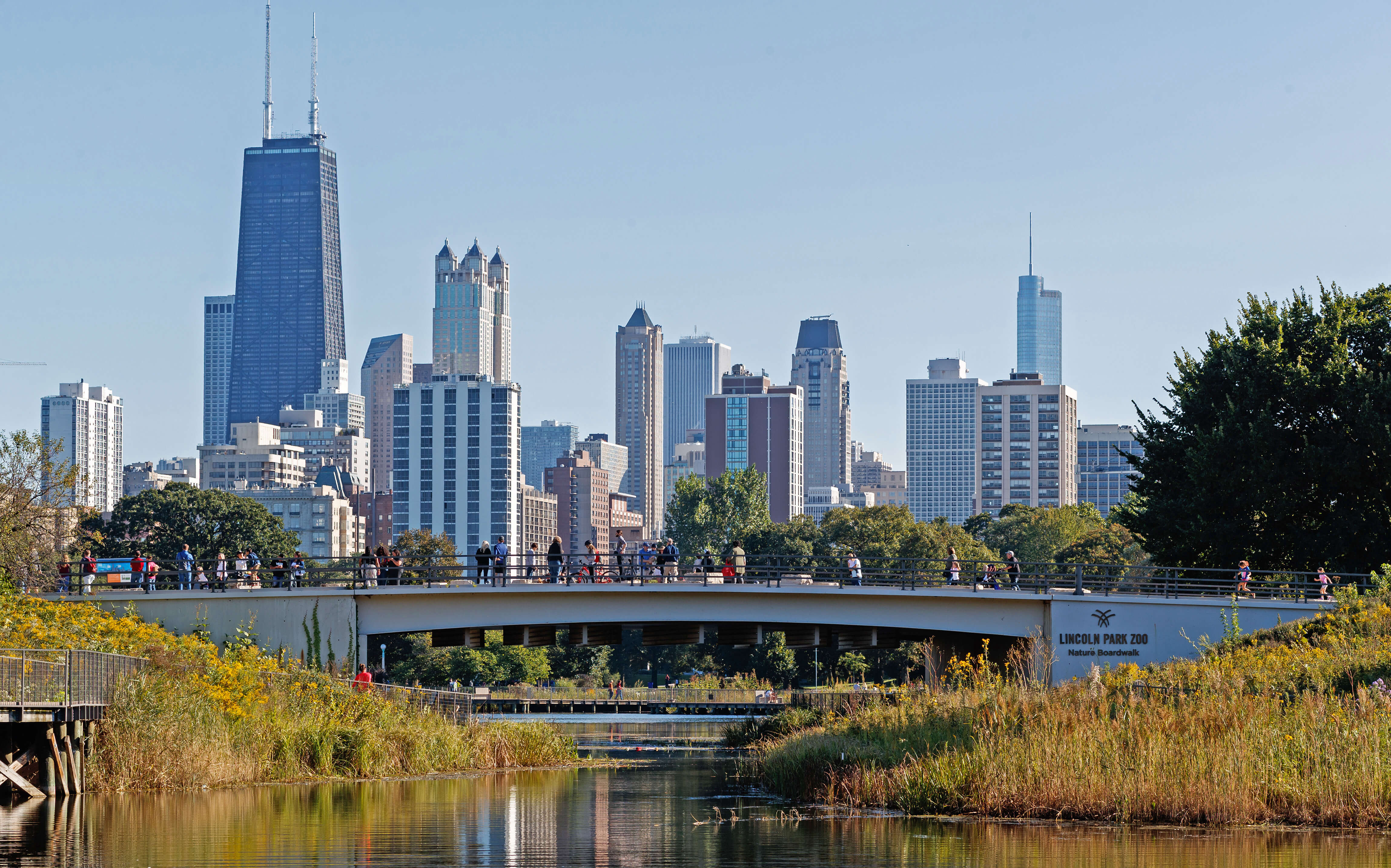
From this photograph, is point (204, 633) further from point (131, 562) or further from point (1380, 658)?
point (1380, 658)

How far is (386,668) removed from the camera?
100562 millimetres

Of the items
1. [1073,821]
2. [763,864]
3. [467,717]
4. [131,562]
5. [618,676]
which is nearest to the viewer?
[763,864]

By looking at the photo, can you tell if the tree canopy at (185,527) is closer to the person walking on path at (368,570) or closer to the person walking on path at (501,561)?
the person walking on path at (501,561)

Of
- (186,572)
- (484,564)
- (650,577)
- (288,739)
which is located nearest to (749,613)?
(650,577)

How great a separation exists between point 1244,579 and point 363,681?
1098 inches

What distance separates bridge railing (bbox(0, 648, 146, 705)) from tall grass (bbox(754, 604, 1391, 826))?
12.2 meters

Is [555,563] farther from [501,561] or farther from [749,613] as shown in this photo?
[749,613]

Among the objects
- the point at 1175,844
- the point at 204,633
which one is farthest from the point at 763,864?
the point at 204,633

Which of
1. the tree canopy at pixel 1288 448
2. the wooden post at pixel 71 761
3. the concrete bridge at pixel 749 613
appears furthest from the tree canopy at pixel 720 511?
the wooden post at pixel 71 761

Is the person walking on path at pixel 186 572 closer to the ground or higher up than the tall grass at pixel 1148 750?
higher up

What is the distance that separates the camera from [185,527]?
106 metres

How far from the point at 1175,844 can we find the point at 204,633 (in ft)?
96.8

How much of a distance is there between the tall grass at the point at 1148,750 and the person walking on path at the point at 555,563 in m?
21.4

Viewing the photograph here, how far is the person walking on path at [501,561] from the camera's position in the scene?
2042 inches
